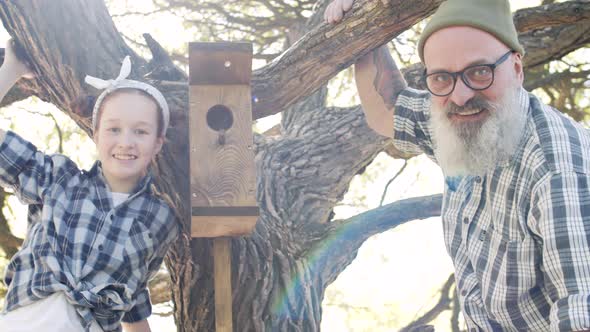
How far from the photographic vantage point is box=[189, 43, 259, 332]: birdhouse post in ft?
10.3

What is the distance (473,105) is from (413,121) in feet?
1.65

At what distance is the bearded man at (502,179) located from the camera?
2321 millimetres

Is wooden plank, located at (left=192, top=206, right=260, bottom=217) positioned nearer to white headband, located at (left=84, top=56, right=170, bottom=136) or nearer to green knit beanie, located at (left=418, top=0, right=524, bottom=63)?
white headband, located at (left=84, top=56, right=170, bottom=136)

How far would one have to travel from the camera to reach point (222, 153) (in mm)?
3209

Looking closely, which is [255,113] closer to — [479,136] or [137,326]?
[137,326]

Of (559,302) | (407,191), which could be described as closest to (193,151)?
(559,302)

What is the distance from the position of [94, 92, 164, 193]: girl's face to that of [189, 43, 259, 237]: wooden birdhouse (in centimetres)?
19

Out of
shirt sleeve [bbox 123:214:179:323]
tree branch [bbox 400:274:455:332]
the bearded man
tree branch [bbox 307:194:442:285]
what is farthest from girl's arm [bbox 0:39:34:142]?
tree branch [bbox 400:274:455:332]

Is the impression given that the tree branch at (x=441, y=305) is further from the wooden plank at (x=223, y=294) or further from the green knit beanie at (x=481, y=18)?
the green knit beanie at (x=481, y=18)

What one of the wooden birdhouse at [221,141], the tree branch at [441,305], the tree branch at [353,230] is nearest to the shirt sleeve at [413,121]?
the wooden birdhouse at [221,141]

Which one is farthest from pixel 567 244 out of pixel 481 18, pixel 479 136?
pixel 481 18

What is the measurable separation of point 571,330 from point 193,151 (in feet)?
5.28

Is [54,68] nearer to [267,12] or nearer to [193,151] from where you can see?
[193,151]

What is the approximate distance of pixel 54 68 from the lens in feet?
12.0
